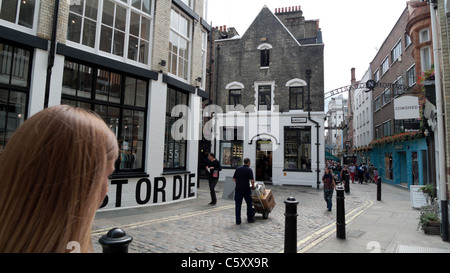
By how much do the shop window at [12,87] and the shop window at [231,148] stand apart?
14233 mm

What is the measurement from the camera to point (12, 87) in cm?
633

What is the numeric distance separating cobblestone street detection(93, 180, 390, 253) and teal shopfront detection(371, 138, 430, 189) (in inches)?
422

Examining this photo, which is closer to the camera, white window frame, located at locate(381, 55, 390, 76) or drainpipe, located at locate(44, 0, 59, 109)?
drainpipe, located at locate(44, 0, 59, 109)

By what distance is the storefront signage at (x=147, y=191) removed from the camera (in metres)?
8.07

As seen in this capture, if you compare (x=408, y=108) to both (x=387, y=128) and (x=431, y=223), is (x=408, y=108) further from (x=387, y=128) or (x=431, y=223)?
(x=387, y=128)

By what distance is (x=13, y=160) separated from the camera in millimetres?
793

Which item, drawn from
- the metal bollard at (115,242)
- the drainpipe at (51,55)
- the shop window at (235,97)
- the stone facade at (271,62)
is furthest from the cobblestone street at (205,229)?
the shop window at (235,97)

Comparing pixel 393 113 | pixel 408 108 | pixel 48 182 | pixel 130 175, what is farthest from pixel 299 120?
pixel 48 182

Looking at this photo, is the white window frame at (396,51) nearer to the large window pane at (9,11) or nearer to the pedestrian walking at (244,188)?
the pedestrian walking at (244,188)

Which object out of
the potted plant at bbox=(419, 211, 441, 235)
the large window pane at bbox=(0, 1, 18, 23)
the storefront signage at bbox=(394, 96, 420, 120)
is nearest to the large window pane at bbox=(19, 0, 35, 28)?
the large window pane at bbox=(0, 1, 18, 23)

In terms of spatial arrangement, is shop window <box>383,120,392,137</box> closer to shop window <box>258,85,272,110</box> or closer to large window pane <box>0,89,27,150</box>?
shop window <box>258,85,272,110</box>

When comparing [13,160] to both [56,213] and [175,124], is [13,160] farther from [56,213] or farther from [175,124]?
[175,124]

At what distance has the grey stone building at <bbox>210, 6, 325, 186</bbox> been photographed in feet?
59.2

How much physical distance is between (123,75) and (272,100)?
12521mm
